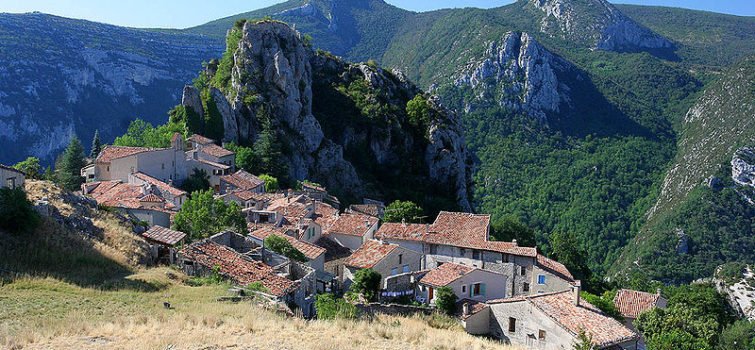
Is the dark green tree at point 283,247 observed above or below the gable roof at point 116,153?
below

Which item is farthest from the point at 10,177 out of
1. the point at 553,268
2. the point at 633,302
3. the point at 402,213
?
the point at 633,302

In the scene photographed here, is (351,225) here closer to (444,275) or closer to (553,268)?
(444,275)

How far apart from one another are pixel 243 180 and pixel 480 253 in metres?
22.9

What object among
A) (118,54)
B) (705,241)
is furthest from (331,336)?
(118,54)

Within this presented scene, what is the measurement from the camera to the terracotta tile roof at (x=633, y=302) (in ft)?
134

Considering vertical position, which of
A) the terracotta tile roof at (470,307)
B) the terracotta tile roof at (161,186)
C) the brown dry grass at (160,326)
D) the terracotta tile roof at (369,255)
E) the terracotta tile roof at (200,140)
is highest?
the brown dry grass at (160,326)

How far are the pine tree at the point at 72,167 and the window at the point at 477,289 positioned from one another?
32646 millimetres

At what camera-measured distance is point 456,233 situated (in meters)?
43.0

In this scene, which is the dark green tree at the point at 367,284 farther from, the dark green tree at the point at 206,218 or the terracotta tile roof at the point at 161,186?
the terracotta tile roof at the point at 161,186

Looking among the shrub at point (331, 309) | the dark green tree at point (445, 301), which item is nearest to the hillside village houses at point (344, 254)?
the shrub at point (331, 309)

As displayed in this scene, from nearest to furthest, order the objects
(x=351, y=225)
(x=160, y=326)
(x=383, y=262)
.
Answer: (x=160, y=326)
(x=383, y=262)
(x=351, y=225)

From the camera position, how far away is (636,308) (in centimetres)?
4141

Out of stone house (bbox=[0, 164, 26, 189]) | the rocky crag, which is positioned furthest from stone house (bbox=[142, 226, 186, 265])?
the rocky crag

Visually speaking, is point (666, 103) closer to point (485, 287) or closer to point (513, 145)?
point (513, 145)
